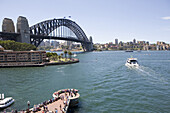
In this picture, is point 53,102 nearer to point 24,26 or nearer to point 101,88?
point 101,88

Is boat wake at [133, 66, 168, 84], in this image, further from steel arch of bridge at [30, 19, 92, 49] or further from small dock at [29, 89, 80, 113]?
steel arch of bridge at [30, 19, 92, 49]

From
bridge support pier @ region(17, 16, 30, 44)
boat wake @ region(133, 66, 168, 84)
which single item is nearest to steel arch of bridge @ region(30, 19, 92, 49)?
bridge support pier @ region(17, 16, 30, 44)

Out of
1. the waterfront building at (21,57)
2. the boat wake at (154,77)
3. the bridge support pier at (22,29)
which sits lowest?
the boat wake at (154,77)

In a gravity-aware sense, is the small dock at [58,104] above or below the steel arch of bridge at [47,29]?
below

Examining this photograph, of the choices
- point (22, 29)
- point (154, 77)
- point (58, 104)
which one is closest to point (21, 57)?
point (22, 29)

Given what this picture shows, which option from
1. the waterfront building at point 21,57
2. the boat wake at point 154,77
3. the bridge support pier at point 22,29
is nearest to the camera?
the boat wake at point 154,77

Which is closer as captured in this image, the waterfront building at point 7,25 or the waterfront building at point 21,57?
the waterfront building at point 21,57

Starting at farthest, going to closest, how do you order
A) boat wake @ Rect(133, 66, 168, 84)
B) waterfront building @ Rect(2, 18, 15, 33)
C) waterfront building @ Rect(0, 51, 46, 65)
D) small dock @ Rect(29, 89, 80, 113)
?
waterfront building @ Rect(2, 18, 15, 33) < waterfront building @ Rect(0, 51, 46, 65) < boat wake @ Rect(133, 66, 168, 84) < small dock @ Rect(29, 89, 80, 113)

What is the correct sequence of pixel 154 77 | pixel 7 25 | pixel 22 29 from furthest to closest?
pixel 22 29 < pixel 7 25 < pixel 154 77

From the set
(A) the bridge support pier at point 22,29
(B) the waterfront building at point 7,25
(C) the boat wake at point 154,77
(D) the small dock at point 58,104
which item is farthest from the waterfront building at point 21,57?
(D) the small dock at point 58,104

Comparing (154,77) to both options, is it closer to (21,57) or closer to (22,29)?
(21,57)

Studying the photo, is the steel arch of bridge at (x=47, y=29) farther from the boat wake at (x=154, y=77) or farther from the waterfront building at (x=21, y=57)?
the boat wake at (x=154, y=77)

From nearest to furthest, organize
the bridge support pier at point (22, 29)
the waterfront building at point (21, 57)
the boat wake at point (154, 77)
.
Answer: the boat wake at point (154, 77)
the waterfront building at point (21, 57)
the bridge support pier at point (22, 29)

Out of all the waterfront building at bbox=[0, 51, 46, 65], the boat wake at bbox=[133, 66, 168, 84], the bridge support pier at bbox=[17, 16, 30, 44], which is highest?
the bridge support pier at bbox=[17, 16, 30, 44]
